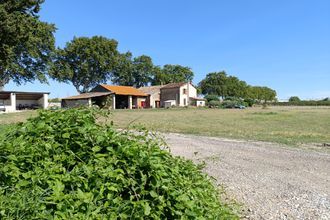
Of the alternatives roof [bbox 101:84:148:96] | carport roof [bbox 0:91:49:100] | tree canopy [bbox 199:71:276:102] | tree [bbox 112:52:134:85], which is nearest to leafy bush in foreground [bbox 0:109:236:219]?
carport roof [bbox 0:91:49:100]

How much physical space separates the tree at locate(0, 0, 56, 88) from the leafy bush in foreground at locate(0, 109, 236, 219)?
23.0 meters

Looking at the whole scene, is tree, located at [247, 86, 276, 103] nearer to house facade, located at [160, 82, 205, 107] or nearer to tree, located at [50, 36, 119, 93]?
house facade, located at [160, 82, 205, 107]

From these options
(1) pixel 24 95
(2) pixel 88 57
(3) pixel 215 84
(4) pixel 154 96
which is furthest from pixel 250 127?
(3) pixel 215 84

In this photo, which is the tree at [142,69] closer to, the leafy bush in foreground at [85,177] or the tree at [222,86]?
the tree at [222,86]

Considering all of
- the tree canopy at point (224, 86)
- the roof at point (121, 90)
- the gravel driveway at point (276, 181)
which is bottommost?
the gravel driveway at point (276, 181)

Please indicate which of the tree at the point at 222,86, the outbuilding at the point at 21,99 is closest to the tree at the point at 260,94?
the tree at the point at 222,86

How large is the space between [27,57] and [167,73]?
67.0 meters

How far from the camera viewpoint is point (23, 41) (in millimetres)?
24797

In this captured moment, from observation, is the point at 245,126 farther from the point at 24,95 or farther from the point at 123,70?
the point at 123,70

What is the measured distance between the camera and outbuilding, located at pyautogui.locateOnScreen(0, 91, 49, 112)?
47.5m

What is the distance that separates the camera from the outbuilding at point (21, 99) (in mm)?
47500

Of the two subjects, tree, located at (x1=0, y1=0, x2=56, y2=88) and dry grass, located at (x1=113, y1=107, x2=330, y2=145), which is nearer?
dry grass, located at (x1=113, y1=107, x2=330, y2=145)

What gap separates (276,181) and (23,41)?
24.6m

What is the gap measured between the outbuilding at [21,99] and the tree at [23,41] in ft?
48.4
